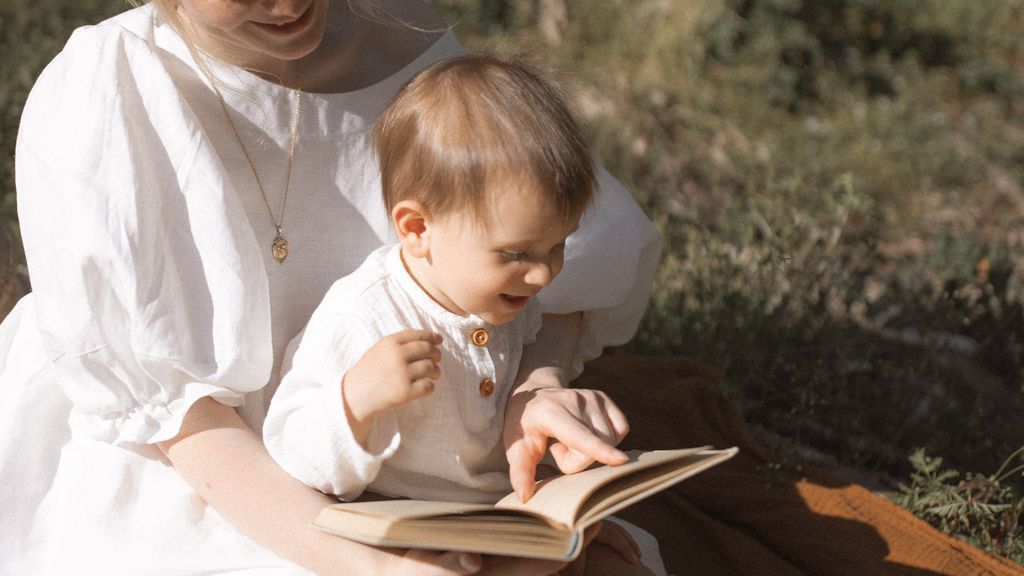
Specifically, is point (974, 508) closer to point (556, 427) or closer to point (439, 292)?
point (556, 427)

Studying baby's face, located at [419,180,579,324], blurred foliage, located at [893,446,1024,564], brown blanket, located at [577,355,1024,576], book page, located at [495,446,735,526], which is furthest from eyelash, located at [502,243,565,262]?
blurred foliage, located at [893,446,1024,564]

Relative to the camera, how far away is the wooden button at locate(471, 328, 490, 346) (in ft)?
6.91

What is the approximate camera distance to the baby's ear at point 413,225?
6.56 ft

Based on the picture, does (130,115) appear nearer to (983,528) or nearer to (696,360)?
(696,360)

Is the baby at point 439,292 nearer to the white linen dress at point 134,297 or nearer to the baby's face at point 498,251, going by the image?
the baby's face at point 498,251

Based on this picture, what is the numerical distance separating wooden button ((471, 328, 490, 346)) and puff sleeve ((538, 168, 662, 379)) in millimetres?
475

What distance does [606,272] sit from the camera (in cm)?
266

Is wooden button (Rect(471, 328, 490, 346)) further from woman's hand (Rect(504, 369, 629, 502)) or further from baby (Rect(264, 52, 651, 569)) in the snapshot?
woman's hand (Rect(504, 369, 629, 502))

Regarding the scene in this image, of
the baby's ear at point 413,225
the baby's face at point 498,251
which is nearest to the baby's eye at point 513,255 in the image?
the baby's face at point 498,251

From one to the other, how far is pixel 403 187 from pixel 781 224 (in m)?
2.40

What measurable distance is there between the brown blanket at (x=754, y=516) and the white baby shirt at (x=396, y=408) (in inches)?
38.9

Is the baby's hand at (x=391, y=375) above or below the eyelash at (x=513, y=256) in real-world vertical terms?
below

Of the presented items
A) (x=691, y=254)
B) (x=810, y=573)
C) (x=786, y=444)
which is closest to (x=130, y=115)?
(x=810, y=573)

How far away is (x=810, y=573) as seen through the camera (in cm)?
295
